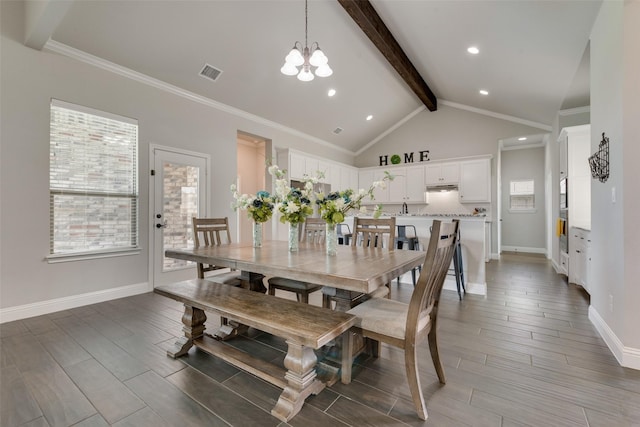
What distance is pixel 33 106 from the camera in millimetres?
2896

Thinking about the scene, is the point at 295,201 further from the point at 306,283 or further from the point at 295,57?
the point at 295,57

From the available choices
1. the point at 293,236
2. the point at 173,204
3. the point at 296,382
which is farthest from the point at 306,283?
the point at 173,204

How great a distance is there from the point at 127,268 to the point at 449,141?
6.99 m

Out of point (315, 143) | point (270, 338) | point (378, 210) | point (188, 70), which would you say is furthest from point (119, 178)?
point (315, 143)

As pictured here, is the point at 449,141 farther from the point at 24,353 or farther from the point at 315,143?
the point at 24,353

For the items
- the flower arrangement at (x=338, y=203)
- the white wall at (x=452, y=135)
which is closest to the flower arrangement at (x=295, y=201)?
the flower arrangement at (x=338, y=203)

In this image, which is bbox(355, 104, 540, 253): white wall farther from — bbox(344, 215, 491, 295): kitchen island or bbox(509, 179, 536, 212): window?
bbox(344, 215, 491, 295): kitchen island

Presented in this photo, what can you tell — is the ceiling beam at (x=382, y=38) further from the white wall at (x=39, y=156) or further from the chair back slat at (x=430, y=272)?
the chair back slat at (x=430, y=272)

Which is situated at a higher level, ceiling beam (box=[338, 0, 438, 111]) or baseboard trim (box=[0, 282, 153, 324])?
ceiling beam (box=[338, 0, 438, 111])

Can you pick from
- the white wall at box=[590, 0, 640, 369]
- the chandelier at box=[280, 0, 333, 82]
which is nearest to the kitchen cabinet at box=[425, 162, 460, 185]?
the white wall at box=[590, 0, 640, 369]

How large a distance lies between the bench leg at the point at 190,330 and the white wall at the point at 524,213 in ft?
27.4

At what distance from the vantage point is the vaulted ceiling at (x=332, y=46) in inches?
117

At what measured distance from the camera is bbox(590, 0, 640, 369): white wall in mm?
1976

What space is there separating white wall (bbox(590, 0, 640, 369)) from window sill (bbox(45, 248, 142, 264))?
16.0 feet
